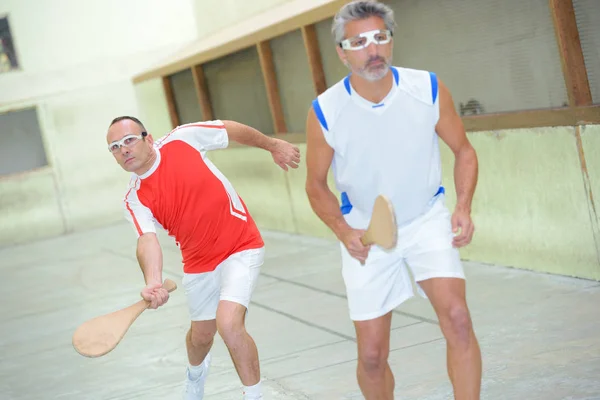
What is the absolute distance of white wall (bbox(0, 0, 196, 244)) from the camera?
→ 20891 millimetres

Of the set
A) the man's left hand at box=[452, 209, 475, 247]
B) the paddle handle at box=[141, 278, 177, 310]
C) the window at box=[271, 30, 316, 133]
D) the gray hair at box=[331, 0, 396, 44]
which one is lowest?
the paddle handle at box=[141, 278, 177, 310]

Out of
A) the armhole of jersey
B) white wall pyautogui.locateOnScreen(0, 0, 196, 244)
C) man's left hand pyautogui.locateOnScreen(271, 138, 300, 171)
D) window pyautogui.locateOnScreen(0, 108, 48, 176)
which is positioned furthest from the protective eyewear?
window pyautogui.locateOnScreen(0, 108, 48, 176)

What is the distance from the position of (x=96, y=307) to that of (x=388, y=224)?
731 centimetres

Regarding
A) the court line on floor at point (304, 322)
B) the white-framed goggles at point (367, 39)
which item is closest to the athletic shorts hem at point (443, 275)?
the white-framed goggles at point (367, 39)

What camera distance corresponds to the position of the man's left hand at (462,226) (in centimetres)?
430

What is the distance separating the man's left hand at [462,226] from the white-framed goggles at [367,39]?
30.0 inches

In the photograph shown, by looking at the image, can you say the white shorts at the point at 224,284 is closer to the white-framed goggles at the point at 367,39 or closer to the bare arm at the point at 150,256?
the bare arm at the point at 150,256

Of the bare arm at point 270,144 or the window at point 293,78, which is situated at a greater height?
the window at point 293,78

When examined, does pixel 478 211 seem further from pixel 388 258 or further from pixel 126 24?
pixel 126 24

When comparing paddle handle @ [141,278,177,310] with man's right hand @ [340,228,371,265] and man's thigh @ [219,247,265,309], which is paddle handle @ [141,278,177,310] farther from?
man's right hand @ [340,228,371,265]

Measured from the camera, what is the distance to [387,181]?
171 inches

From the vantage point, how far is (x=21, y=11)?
68.0 feet

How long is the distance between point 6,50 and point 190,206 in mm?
16470

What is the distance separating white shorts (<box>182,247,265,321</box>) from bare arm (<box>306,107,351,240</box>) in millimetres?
1150
